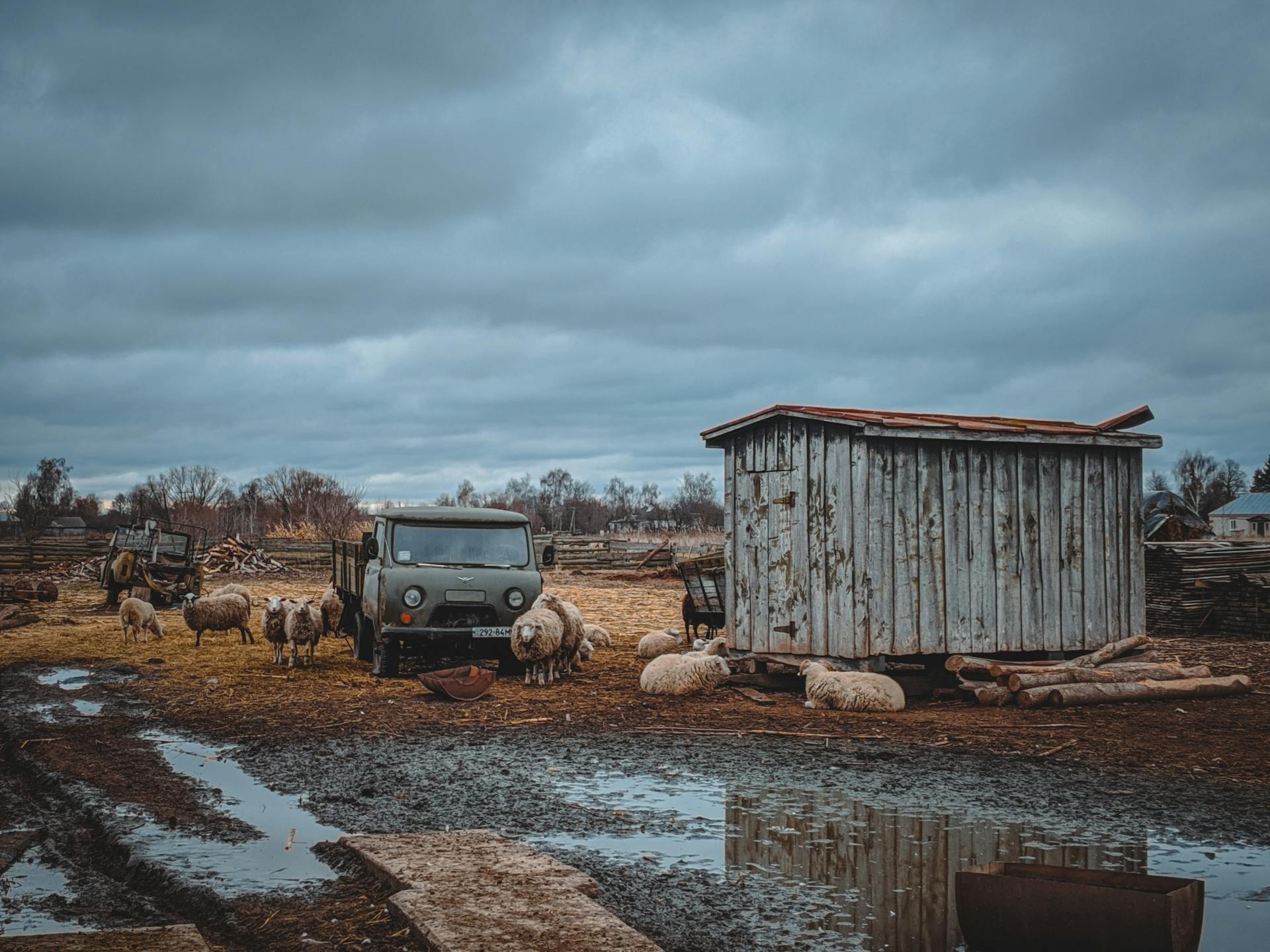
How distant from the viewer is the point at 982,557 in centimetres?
1288

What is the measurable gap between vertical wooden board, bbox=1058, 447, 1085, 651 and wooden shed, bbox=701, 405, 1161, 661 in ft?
0.06

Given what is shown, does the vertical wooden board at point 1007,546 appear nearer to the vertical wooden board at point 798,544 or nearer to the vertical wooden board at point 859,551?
the vertical wooden board at point 859,551

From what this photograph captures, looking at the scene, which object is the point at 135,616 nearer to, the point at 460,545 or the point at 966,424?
the point at 460,545

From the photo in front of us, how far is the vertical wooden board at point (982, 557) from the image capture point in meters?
12.8

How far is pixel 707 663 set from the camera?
12836mm

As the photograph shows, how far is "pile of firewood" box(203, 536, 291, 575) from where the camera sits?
136 ft

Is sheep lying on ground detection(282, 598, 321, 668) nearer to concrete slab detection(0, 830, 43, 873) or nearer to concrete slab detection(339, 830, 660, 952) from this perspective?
concrete slab detection(0, 830, 43, 873)

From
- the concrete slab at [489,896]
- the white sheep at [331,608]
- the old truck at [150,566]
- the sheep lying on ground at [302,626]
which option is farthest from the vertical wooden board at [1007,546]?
the old truck at [150,566]

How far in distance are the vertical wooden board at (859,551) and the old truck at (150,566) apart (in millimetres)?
19429

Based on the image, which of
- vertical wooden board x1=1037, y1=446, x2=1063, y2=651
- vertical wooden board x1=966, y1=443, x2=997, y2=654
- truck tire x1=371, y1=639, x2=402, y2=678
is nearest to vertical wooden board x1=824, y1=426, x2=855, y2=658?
vertical wooden board x1=966, y1=443, x2=997, y2=654

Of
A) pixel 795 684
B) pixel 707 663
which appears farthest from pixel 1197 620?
pixel 707 663

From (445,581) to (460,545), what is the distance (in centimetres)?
102

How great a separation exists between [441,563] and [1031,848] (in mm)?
9803

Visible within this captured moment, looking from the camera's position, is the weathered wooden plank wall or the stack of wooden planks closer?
Result: the weathered wooden plank wall
